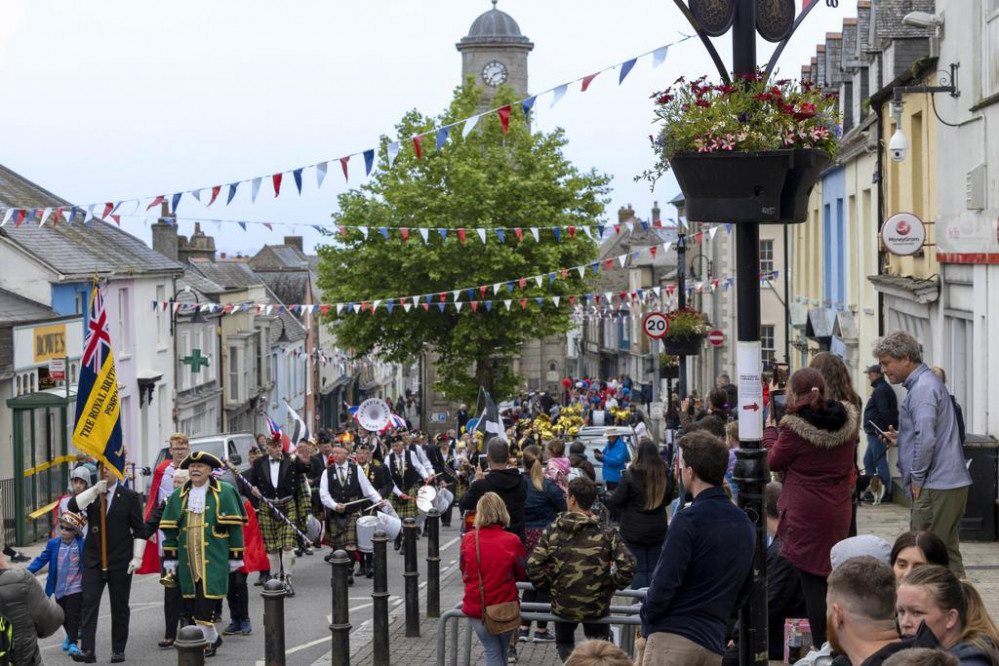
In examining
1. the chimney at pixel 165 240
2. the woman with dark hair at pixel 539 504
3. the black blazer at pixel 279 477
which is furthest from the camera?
the chimney at pixel 165 240

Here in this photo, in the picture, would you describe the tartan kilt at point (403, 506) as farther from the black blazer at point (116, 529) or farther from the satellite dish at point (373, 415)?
the black blazer at point (116, 529)

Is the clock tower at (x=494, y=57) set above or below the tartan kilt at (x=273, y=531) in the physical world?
above

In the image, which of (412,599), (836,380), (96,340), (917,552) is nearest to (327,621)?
(412,599)

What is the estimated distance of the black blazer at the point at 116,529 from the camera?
40.0ft

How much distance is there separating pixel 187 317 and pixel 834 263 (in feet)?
69.1

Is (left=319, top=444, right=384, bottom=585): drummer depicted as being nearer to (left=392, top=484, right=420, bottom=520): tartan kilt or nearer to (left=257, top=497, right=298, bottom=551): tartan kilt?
(left=257, top=497, right=298, bottom=551): tartan kilt

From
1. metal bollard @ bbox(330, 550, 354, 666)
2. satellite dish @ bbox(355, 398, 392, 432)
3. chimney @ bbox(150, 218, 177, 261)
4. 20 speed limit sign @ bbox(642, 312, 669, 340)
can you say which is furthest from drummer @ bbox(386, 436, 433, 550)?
chimney @ bbox(150, 218, 177, 261)

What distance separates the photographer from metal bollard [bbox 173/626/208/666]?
22.9 feet

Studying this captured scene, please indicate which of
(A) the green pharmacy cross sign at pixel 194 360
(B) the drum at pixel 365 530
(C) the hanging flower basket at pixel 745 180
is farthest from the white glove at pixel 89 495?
(A) the green pharmacy cross sign at pixel 194 360

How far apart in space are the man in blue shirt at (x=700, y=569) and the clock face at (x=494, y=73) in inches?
3012

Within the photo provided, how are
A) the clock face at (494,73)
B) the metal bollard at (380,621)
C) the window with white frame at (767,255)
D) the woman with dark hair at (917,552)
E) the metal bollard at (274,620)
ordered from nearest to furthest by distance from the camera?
the woman with dark hair at (917,552)
the metal bollard at (274,620)
the metal bollard at (380,621)
the window with white frame at (767,255)
the clock face at (494,73)

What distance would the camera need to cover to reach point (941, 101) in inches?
720

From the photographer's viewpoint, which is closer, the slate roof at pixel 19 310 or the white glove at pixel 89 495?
the white glove at pixel 89 495

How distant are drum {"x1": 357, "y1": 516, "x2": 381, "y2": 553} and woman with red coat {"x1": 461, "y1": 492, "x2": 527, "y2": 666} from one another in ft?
24.4
